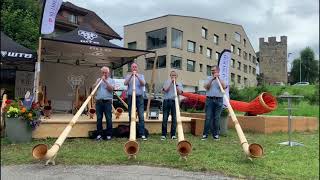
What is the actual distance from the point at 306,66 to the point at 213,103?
231ft

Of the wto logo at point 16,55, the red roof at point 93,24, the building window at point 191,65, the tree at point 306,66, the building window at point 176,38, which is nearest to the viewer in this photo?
the wto logo at point 16,55

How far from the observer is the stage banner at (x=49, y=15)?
1081 centimetres

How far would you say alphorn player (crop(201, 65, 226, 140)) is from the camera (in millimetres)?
10453

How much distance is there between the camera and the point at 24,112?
9367 millimetres

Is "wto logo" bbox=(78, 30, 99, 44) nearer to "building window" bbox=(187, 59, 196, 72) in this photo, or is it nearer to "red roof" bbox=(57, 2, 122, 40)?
"red roof" bbox=(57, 2, 122, 40)

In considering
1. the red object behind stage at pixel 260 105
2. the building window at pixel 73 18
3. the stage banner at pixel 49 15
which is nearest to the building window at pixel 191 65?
the building window at pixel 73 18

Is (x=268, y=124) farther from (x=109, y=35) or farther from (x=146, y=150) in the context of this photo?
(x=109, y=35)

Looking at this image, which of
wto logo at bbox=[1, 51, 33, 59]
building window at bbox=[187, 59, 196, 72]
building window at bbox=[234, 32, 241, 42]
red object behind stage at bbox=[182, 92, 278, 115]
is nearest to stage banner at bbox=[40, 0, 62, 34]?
wto logo at bbox=[1, 51, 33, 59]

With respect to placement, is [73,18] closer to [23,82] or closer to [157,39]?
[157,39]

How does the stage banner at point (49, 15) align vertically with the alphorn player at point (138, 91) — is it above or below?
above

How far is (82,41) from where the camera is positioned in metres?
12.4

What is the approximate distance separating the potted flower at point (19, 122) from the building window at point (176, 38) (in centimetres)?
3574

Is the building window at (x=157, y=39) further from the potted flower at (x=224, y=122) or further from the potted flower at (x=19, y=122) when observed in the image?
the potted flower at (x=19, y=122)

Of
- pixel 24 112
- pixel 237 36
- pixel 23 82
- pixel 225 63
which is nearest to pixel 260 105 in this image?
pixel 225 63
